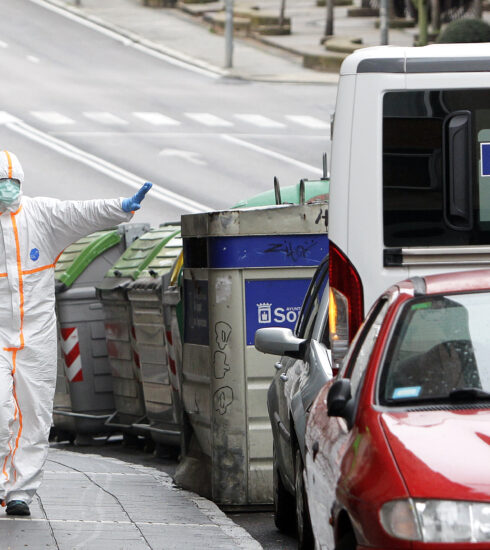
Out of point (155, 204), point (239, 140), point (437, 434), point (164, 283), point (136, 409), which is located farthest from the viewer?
point (239, 140)

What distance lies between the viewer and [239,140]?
33.7m

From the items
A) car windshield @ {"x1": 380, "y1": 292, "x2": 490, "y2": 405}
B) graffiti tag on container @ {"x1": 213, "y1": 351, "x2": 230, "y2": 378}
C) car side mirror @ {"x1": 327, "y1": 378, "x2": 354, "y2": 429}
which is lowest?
graffiti tag on container @ {"x1": 213, "y1": 351, "x2": 230, "y2": 378}

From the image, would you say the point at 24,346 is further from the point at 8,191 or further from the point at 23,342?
the point at 8,191

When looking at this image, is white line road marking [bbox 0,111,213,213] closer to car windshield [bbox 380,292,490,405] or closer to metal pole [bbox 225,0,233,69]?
metal pole [bbox 225,0,233,69]

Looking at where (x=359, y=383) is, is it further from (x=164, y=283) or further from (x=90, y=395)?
(x=90, y=395)

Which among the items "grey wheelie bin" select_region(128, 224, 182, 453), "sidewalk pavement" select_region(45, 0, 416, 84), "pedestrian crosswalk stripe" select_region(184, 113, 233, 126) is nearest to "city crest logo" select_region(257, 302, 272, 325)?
"grey wheelie bin" select_region(128, 224, 182, 453)

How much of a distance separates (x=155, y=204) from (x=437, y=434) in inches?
917

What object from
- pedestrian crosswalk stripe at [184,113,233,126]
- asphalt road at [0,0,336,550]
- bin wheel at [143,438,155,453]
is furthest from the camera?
pedestrian crosswalk stripe at [184,113,233,126]

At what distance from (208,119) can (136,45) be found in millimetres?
10412

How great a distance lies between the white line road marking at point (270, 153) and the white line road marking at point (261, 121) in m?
1.43

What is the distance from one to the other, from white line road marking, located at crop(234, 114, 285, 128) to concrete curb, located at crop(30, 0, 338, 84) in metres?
3.63

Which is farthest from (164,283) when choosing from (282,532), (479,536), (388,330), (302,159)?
(302,159)

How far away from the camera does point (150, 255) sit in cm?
1220

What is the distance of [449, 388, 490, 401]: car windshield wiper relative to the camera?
5.19 metres
